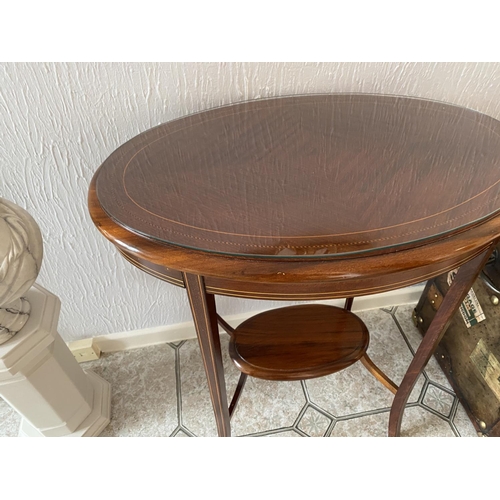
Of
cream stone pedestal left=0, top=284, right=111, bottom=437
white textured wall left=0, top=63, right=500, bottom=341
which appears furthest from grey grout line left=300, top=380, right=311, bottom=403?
white textured wall left=0, top=63, right=500, bottom=341

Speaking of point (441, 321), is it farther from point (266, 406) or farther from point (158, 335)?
point (158, 335)

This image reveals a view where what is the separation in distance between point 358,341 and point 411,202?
0.50m

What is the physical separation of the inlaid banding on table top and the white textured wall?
0.05 meters

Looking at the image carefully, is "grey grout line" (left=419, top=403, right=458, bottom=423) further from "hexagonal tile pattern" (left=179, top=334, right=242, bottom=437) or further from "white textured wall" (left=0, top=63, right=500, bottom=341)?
"white textured wall" (left=0, top=63, right=500, bottom=341)

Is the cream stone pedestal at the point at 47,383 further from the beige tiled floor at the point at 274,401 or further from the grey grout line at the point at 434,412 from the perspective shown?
the grey grout line at the point at 434,412

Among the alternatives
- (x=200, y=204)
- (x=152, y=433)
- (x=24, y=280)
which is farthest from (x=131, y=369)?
(x=200, y=204)

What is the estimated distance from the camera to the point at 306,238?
0.51 m

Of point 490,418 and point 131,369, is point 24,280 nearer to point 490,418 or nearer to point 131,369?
point 131,369

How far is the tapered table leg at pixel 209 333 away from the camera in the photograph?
55 centimetres

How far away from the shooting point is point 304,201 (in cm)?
57

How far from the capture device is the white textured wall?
2.48 ft

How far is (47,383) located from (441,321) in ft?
2.84

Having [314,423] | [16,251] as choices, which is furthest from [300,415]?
[16,251]

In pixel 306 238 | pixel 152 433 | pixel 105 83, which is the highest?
pixel 105 83
